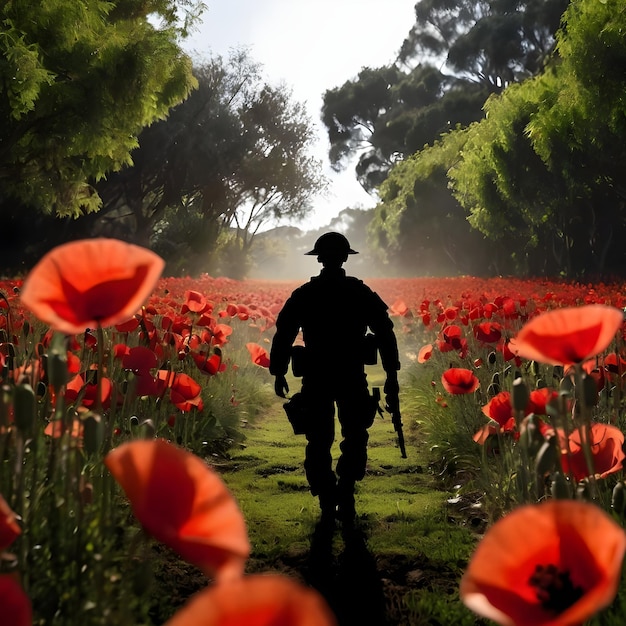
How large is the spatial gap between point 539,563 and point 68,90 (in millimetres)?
13403

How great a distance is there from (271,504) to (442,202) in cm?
2852

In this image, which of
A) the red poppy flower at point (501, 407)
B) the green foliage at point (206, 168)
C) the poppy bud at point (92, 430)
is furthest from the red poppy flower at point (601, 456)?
the green foliage at point (206, 168)

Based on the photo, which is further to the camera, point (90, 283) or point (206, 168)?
point (206, 168)

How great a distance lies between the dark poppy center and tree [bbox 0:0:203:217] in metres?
11.7

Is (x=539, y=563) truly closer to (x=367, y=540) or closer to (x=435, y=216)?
(x=367, y=540)

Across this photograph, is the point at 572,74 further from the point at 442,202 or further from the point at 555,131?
the point at 442,202

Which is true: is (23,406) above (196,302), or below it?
below

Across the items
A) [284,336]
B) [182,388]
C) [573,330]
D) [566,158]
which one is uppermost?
[566,158]

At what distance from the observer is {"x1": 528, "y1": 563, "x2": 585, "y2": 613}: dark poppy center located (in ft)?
3.11

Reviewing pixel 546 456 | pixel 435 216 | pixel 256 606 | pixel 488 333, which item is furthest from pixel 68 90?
pixel 435 216

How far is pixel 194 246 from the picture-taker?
29.8 metres

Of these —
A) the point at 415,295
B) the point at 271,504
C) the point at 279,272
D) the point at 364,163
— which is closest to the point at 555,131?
the point at 415,295

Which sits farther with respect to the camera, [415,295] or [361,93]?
[361,93]

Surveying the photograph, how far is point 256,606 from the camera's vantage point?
1.97ft
